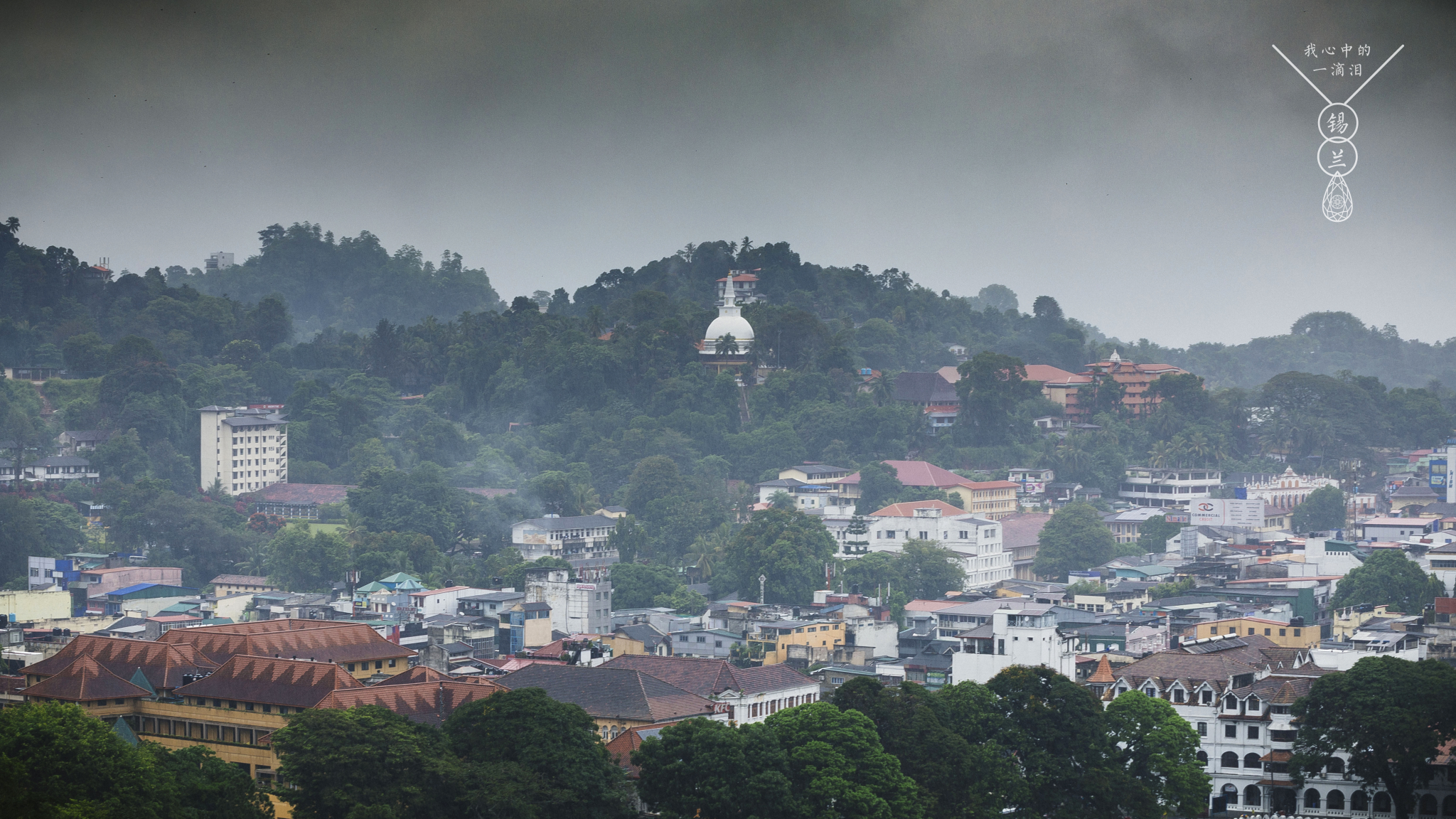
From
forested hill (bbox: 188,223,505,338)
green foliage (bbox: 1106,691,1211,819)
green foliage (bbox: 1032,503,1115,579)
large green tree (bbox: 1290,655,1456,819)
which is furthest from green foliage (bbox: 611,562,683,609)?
forested hill (bbox: 188,223,505,338)

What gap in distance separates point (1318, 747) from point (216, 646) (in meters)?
17.3

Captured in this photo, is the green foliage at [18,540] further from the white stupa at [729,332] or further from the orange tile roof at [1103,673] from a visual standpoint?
the orange tile roof at [1103,673]

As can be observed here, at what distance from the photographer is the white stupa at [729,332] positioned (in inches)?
2990

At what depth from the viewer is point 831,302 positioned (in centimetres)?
8894

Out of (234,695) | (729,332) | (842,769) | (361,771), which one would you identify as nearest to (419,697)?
(234,695)

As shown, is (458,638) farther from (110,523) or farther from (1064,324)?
(1064,324)

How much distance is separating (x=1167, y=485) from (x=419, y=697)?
4433 centimetres

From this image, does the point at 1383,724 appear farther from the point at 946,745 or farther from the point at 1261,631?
the point at 1261,631

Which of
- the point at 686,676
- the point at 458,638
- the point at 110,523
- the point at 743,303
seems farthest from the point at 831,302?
the point at 686,676

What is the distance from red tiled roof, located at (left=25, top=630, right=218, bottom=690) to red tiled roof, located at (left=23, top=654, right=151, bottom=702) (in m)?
0.61

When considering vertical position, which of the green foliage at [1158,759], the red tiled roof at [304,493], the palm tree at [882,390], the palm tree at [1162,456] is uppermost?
the palm tree at [882,390]

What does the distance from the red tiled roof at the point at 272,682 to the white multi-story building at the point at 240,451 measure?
3531 centimetres

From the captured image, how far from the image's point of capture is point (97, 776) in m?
23.6

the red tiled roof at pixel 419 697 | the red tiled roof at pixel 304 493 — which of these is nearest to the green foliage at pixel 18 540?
the red tiled roof at pixel 304 493
